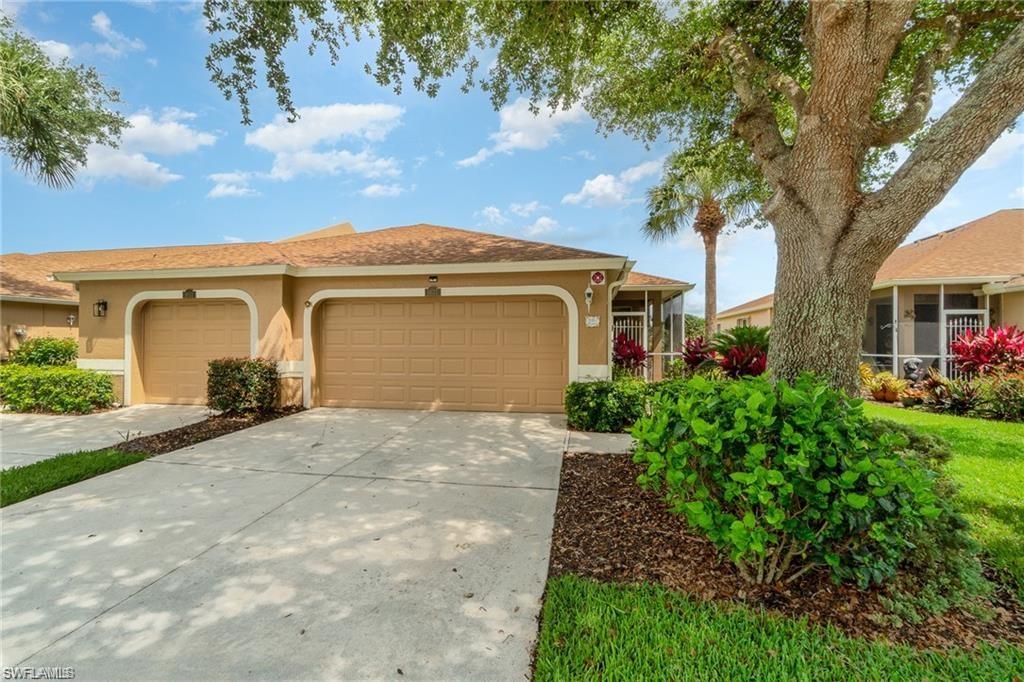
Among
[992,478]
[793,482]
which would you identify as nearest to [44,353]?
[793,482]

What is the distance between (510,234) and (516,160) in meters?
2.11

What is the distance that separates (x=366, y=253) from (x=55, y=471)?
19.5 feet

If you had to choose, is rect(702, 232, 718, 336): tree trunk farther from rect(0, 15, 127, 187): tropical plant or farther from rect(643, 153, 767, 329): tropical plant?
rect(0, 15, 127, 187): tropical plant

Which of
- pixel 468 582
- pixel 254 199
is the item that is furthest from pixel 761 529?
pixel 254 199

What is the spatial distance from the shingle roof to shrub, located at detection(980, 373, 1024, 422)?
7115 millimetres

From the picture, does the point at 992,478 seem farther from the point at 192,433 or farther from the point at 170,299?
the point at 170,299

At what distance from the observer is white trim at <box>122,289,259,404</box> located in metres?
8.10

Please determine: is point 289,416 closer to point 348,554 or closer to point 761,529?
point 348,554

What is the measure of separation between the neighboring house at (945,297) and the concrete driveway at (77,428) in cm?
1550

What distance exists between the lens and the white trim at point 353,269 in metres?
7.32

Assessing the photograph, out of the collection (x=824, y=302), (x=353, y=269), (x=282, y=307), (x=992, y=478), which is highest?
(x=353, y=269)

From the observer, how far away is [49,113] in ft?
31.5

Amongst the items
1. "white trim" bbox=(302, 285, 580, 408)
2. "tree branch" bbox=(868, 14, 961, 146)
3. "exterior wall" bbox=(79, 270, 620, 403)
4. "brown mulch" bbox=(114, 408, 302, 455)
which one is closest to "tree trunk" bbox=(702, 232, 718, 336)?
"exterior wall" bbox=(79, 270, 620, 403)

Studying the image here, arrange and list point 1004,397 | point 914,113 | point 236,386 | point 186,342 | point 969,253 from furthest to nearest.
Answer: point 969,253 → point 186,342 → point 236,386 → point 1004,397 → point 914,113
